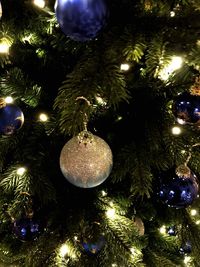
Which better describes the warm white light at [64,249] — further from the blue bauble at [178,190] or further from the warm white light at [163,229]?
the warm white light at [163,229]

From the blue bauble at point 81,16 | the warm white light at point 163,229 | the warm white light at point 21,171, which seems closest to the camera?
the blue bauble at point 81,16

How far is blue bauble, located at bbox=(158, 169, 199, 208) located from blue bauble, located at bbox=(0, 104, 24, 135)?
31cm

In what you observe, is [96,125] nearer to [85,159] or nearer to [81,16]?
[85,159]

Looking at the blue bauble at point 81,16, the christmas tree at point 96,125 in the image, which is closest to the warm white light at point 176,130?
the christmas tree at point 96,125

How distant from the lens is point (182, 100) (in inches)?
22.8

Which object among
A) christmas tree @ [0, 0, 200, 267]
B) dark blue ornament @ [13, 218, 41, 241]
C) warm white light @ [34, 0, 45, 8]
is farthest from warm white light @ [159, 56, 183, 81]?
dark blue ornament @ [13, 218, 41, 241]

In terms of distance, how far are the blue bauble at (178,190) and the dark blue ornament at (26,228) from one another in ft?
0.89

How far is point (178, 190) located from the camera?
2.18 feet

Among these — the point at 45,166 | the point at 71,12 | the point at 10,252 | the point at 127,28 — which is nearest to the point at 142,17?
the point at 127,28

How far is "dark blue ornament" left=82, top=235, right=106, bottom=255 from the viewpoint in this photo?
67 cm

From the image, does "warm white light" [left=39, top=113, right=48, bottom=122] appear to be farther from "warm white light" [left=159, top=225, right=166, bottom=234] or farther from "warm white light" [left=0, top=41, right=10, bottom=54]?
"warm white light" [left=159, top=225, right=166, bottom=234]

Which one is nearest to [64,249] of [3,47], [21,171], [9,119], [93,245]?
[93,245]

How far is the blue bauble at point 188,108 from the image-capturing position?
57cm

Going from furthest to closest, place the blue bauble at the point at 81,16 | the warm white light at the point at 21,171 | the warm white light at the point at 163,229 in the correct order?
the warm white light at the point at 163,229 → the warm white light at the point at 21,171 → the blue bauble at the point at 81,16
